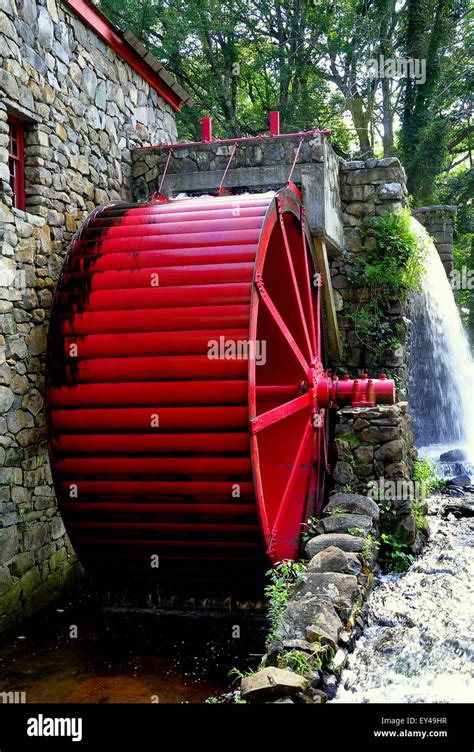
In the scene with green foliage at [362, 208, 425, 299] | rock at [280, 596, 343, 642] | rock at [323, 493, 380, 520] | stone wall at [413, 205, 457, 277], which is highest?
stone wall at [413, 205, 457, 277]

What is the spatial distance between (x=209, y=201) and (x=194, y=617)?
3020mm

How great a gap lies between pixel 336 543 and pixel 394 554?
109 cm

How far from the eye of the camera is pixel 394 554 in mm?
5637

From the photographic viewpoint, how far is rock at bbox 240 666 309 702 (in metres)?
2.90

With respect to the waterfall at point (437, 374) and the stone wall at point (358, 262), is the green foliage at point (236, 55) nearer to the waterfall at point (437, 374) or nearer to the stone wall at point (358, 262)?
the waterfall at point (437, 374)

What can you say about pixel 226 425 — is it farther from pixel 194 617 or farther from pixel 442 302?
pixel 442 302

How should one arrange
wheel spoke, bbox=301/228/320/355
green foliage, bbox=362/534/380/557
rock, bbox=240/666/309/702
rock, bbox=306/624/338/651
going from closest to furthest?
1. rock, bbox=240/666/309/702
2. rock, bbox=306/624/338/651
3. green foliage, bbox=362/534/380/557
4. wheel spoke, bbox=301/228/320/355

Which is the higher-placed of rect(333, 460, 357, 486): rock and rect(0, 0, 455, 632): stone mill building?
rect(0, 0, 455, 632): stone mill building

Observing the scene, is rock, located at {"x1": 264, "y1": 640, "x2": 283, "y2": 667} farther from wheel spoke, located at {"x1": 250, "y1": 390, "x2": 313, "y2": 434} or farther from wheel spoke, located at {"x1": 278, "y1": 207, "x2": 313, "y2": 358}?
wheel spoke, located at {"x1": 278, "y1": 207, "x2": 313, "y2": 358}

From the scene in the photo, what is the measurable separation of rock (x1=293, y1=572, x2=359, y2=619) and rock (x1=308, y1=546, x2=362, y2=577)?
3.6 inches

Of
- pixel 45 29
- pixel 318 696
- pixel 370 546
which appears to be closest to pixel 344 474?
pixel 370 546

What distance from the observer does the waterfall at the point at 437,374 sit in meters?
9.83

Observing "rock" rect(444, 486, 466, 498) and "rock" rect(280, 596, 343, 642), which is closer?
"rock" rect(280, 596, 343, 642)

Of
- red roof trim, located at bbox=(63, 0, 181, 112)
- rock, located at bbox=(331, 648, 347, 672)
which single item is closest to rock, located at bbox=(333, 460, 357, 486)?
rock, located at bbox=(331, 648, 347, 672)
